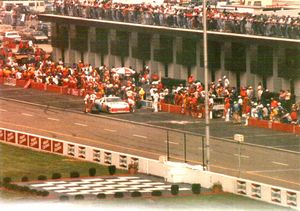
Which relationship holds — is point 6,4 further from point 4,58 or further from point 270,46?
point 270,46

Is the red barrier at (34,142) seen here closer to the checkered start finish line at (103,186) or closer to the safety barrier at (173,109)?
the checkered start finish line at (103,186)

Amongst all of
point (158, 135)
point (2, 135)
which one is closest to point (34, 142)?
point (2, 135)

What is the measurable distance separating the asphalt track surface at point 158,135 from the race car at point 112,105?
0.63 meters

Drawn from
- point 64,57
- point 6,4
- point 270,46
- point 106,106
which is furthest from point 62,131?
point 6,4

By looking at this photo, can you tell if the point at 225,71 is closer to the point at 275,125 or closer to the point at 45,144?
the point at 275,125

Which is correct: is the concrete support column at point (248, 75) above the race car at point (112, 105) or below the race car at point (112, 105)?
above

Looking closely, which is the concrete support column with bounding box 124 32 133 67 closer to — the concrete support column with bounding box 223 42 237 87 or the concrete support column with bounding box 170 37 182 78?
the concrete support column with bounding box 170 37 182 78

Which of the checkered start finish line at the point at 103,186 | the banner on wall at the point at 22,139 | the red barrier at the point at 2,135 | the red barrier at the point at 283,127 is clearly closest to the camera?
the checkered start finish line at the point at 103,186

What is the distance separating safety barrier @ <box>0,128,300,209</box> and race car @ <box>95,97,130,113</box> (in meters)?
11.5

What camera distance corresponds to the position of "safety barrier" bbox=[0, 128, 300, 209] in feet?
177

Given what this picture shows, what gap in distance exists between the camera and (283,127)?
75938mm

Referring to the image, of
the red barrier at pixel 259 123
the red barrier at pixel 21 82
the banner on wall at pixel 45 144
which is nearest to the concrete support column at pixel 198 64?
the red barrier at pixel 21 82

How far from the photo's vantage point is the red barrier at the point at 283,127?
75.4 metres

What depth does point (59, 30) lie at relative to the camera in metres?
113
